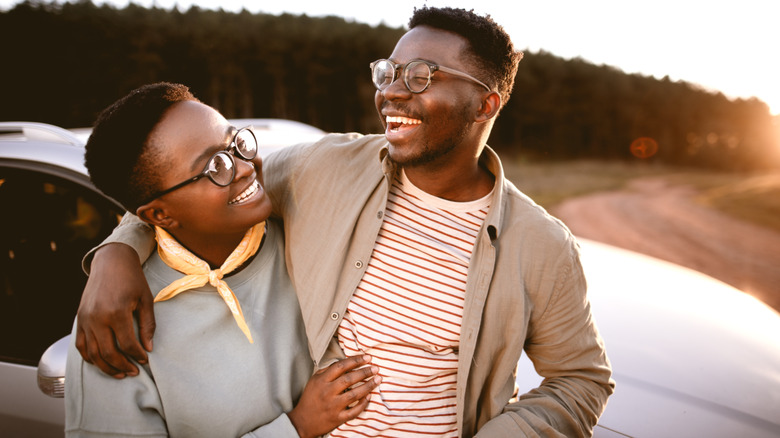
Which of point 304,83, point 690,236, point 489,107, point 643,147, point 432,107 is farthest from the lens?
point 643,147

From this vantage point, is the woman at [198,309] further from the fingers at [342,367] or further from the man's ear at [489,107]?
the man's ear at [489,107]

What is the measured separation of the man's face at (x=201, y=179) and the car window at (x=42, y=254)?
31.9 inches

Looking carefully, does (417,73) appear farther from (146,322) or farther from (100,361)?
(100,361)

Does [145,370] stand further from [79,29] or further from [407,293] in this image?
[79,29]

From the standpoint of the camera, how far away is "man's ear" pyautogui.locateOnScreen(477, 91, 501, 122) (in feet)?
6.50

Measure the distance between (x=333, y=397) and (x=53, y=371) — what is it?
39.7 inches

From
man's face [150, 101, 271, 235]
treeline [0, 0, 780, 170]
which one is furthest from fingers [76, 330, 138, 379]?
treeline [0, 0, 780, 170]

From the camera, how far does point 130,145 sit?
62.3 inches

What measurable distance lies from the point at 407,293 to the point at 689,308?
1.73 m

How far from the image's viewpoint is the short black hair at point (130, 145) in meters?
1.58

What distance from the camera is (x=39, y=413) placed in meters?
1.99

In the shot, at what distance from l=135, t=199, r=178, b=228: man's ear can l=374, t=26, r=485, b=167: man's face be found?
34.0 inches

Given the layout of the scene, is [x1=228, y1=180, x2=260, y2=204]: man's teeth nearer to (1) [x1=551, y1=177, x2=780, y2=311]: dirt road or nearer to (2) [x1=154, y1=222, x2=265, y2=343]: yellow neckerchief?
(2) [x1=154, y1=222, x2=265, y2=343]: yellow neckerchief

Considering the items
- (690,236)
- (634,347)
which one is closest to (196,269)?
(634,347)
